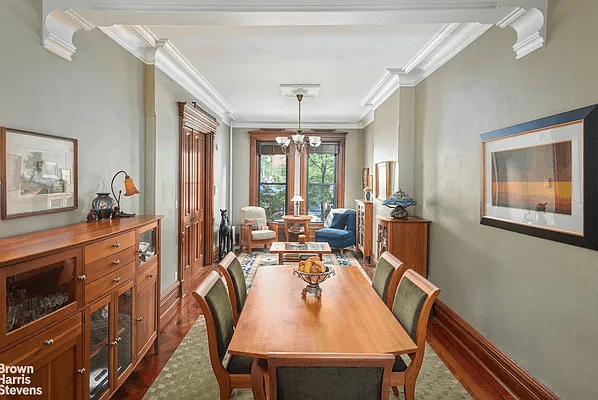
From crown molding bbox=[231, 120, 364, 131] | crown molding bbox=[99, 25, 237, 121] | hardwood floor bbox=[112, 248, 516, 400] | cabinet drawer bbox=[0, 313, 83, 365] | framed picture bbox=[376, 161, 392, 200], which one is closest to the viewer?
cabinet drawer bbox=[0, 313, 83, 365]

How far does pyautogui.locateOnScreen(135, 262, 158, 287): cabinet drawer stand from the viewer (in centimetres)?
274

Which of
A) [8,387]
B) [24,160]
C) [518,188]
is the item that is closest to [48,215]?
[24,160]

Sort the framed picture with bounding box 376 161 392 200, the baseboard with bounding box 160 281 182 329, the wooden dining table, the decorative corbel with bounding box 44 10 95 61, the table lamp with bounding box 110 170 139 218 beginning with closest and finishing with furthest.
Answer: the wooden dining table, the decorative corbel with bounding box 44 10 95 61, the table lamp with bounding box 110 170 139 218, the baseboard with bounding box 160 281 182 329, the framed picture with bounding box 376 161 392 200

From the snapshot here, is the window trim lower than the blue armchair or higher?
higher

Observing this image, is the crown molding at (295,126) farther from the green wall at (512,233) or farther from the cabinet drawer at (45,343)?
the cabinet drawer at (45,343)

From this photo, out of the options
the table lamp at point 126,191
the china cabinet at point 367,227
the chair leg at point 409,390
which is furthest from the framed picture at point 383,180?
the chair leg at point 409,390

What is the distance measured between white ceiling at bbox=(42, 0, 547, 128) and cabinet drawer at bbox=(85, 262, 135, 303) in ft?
4.77

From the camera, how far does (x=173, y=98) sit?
452 cm

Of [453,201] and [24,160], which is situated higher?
[24,160]

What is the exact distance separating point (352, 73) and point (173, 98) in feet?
7.12

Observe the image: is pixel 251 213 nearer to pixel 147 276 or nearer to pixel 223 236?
pixel 223 236

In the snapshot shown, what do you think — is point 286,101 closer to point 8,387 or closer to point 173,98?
point 173,98

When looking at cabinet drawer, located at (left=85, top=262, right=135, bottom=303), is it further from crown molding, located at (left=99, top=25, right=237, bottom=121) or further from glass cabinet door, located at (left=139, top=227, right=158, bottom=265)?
crown molding, located at (left=99, top=25, right=237, bottom=121)

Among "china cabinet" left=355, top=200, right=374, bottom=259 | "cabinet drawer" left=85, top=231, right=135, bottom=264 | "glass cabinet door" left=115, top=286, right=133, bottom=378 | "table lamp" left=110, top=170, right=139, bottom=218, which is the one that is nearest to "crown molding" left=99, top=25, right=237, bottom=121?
"table lamp" left=110, top=170, right=139, bottom=218
